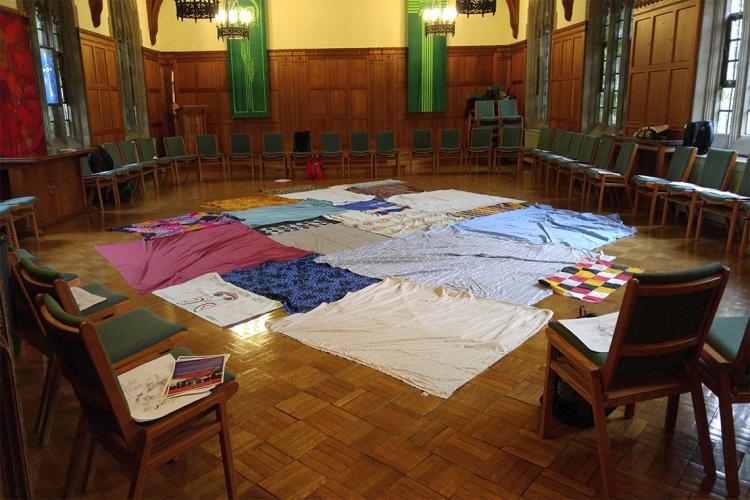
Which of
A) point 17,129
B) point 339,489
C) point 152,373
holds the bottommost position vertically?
point 339,489

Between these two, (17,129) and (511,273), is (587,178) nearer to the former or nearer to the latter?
(511,273)

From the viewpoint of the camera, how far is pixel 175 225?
7016 millimetres

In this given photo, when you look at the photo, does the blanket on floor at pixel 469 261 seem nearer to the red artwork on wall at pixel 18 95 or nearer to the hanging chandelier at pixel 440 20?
the red artwork on wall at pixel 18 95

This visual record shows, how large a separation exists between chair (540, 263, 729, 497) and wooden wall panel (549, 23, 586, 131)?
8.79 metres

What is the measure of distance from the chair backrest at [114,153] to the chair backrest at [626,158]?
7.38 m

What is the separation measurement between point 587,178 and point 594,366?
6.44 m

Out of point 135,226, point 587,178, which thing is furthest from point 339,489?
point 587,178

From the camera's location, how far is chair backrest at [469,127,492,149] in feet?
37.0

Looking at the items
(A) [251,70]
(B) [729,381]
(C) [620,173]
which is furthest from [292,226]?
(A) [251,70]

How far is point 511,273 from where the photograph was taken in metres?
4.97

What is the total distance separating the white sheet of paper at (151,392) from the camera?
194 cm

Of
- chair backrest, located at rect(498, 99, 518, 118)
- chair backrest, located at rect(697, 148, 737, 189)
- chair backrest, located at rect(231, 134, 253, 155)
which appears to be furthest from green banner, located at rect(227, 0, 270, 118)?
chair backrest, located at rect(697, 148, 737, 189)

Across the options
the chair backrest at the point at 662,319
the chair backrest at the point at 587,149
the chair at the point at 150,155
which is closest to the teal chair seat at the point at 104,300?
the chair backrest at the point at 662,319

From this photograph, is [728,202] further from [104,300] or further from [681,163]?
[104,300]
